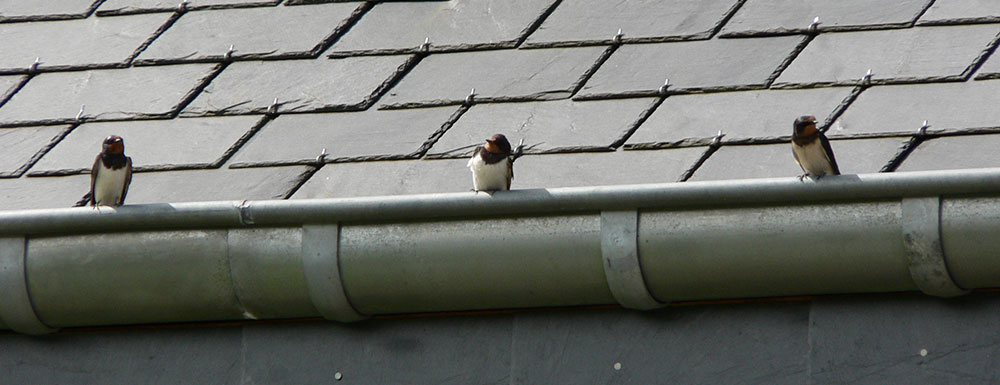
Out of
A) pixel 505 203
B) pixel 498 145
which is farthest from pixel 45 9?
pixel 505 203

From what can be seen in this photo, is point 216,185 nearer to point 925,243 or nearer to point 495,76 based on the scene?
point 495,76

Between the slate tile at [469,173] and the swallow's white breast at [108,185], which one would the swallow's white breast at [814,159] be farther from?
the swallow's white breast at [108,185]

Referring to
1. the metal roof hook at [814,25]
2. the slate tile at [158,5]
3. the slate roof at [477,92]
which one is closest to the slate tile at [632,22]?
the slate roof at [477,92]

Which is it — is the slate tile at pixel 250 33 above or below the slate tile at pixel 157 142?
above

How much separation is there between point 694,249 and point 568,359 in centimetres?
53

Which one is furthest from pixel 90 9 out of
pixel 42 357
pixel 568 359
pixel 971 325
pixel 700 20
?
pixel 971 325

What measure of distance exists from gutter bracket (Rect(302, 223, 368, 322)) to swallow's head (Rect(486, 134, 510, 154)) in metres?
0.62

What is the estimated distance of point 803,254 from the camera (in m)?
4.14

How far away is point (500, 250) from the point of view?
4.35 m

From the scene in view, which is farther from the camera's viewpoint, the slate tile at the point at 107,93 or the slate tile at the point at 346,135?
the slate tile at the point at 107,93

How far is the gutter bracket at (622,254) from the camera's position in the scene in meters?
4.24

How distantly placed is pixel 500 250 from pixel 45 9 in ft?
9.92

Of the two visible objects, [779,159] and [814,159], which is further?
[779,159]

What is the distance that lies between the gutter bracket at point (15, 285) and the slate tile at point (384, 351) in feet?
2.16
